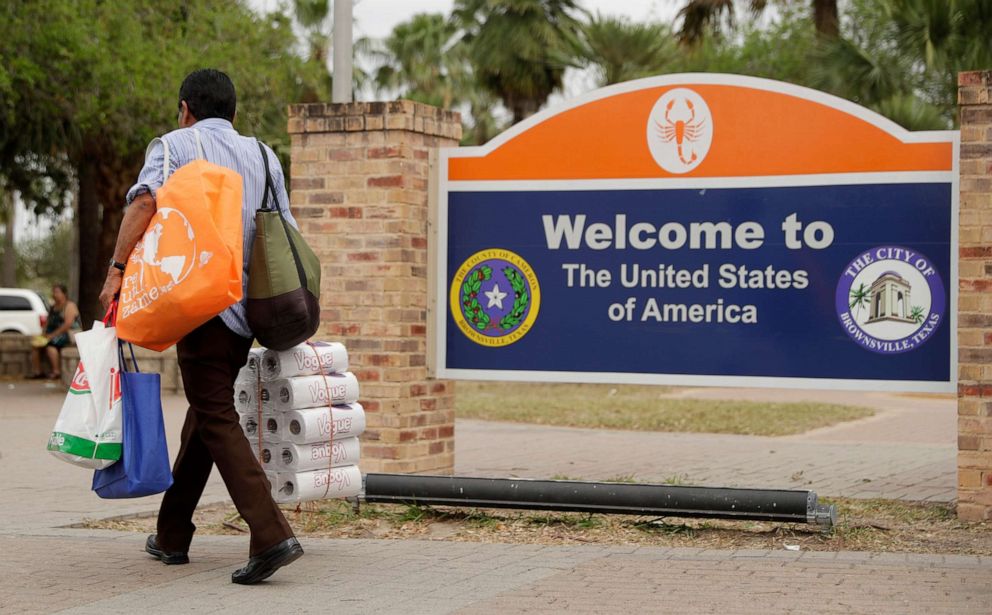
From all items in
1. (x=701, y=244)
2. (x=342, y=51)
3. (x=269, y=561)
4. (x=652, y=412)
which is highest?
(x=342, y=51)

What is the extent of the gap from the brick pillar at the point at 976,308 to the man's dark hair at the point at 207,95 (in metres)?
3.80

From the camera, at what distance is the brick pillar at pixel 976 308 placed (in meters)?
7.44

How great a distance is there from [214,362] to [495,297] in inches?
121

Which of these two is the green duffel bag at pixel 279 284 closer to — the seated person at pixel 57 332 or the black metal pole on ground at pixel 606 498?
the black metal pole on ground at pixel 606 498

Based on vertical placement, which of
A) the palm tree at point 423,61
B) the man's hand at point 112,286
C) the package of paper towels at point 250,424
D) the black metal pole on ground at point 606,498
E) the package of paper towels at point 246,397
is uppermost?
the palm tree at point 423,61

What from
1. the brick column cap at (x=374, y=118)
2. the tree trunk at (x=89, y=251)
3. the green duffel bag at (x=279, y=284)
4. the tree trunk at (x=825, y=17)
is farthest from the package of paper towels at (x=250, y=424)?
the tree trunk at (x=89, y=251)

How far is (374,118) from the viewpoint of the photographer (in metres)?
8.64

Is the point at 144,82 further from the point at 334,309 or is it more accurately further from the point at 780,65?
the point at 780,65

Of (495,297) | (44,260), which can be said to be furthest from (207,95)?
(44,260)

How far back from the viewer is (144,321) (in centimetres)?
554

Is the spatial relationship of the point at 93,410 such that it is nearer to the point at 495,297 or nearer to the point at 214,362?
the point at 214,362

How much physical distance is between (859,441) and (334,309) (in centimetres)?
637

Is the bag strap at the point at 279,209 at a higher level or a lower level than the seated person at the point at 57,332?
higher

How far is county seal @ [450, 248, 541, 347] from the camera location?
8.58 meters
